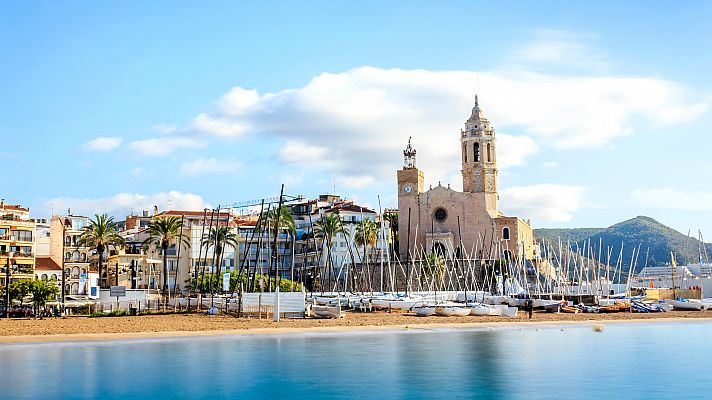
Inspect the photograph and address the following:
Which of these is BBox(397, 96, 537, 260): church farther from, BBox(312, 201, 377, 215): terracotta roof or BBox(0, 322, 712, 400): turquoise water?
BBox(0, 322, 712, 400): turquoise water

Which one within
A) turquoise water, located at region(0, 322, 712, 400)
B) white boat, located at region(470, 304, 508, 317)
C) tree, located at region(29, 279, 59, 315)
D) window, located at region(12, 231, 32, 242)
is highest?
window, located at region(12, 231, 32, 242)

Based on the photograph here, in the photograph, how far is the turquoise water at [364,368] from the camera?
3017cm

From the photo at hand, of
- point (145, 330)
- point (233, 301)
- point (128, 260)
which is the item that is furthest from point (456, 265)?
point (145, 330)

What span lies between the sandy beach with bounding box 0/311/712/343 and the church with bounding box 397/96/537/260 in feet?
170

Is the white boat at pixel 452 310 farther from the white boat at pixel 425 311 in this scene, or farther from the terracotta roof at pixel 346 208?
the terracotta roof at pixel 346 208

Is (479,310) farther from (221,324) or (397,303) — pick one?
(221,324)

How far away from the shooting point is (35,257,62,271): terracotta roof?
8981cm

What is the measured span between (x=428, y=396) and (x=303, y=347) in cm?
1680

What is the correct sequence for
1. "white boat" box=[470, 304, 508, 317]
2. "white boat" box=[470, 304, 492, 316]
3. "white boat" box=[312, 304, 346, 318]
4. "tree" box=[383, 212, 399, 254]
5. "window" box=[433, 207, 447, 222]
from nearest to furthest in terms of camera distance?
"white boat" box=[312, 304, 346, 318] < "white boat" box=[470, 304, 492, 316] < "white boat" box=[470, 304, 508, 317] < "window" box=[433, 207, 447, 222] < "tree" box=[383, 212, 399, 254]

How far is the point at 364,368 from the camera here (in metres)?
36.1

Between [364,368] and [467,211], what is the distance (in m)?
90.6

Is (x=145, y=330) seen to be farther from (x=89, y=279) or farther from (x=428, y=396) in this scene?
(x=89, y=279)

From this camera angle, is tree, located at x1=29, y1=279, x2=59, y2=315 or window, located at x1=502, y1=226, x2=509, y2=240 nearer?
tree, located at x1=29, y1=279, x2=59, y2=315

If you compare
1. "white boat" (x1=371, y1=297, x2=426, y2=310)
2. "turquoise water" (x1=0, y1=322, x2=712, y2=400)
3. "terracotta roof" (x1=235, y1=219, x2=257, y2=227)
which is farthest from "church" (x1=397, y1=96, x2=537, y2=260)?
"turquoise water" (x1=0, y1=322, x2=712, y2=400)
